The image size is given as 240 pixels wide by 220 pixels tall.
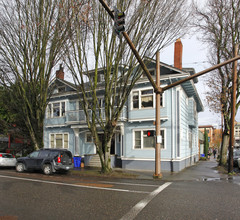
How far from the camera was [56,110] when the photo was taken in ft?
77.2

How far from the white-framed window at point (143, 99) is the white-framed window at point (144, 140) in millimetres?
1940

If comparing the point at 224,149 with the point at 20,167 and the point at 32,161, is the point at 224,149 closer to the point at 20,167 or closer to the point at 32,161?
the point at 32,161

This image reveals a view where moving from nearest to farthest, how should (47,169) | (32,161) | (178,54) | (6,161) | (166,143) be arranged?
(47,169)
(32,161)
(166,143)
(6,161)
(178,54)

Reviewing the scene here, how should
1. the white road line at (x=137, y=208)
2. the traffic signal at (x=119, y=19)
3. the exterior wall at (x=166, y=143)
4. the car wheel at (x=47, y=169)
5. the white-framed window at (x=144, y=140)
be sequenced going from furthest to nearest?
the white-framed window at (x=144, y=140), the exterior wall at (x=166, y=143), the car wheel at (x=47, y=169), the traffic signal at (x=119, y=19), the white road line at (x=137, y=208)

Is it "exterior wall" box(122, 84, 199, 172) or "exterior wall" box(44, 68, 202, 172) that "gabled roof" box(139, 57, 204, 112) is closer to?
"exterior wall" box(44, 68, 202, 172)

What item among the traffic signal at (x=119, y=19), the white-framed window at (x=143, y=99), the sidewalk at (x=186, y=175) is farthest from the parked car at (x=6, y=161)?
the traffic signal at (x=119, y=19)

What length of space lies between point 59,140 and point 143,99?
9885 mm

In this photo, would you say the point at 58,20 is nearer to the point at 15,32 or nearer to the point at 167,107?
the point at 15,32

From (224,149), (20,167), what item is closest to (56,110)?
(20,167)

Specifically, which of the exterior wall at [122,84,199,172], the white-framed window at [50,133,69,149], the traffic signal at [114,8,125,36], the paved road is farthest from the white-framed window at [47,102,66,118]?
the traffic signal at [114,8,125,36]

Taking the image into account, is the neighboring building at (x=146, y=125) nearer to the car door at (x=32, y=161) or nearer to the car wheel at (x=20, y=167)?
the car door at (x=32, y=161)

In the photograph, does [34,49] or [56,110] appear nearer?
[34,49]

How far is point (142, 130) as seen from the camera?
59.3 ft

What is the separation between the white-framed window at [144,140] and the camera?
1744 cm
